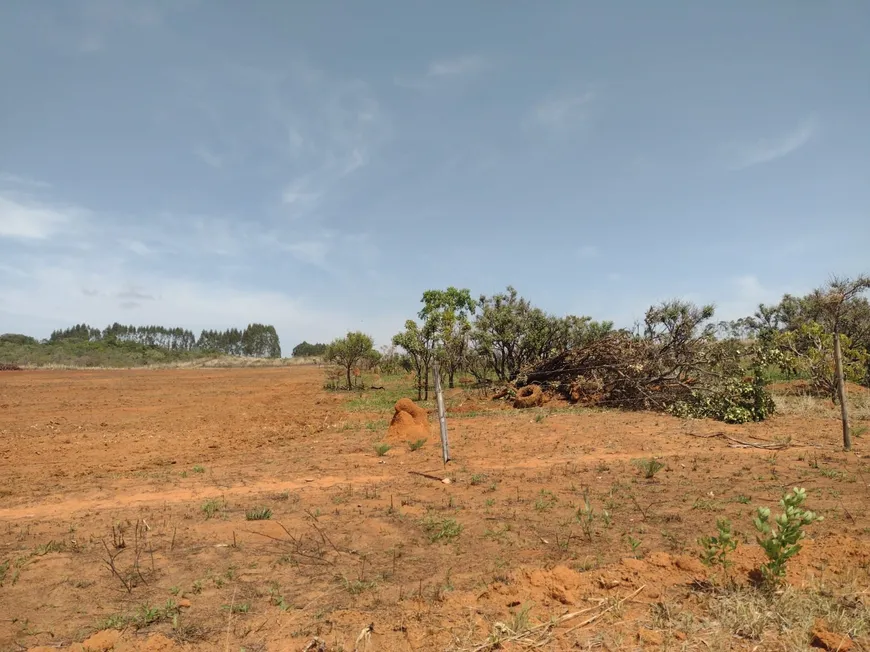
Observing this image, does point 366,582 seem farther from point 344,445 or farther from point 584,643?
point 344,445

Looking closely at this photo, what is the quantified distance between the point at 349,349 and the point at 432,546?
2252 centimetres

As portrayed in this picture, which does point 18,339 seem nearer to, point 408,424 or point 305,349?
point 305,349

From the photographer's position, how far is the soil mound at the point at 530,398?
16.7m

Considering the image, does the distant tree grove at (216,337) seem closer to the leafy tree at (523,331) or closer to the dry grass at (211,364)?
the dry grass at (211,364)

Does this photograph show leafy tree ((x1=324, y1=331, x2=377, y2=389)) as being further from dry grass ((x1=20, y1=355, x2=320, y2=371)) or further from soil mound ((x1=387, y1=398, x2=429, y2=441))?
dry grass ((x1=20, y1=355, x2=320, y2=371))

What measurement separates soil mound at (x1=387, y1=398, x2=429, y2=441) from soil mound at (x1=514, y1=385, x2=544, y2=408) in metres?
5.66

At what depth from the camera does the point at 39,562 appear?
15.2ft

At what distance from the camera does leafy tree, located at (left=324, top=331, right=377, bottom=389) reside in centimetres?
2642

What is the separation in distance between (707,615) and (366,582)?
2598 millimetres

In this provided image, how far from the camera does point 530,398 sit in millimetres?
16766

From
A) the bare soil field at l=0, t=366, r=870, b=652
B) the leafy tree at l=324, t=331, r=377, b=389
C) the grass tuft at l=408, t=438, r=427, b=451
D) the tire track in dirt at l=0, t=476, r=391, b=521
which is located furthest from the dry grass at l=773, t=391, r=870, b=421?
the leafy tree at l=324, t=331, r=377, b=389

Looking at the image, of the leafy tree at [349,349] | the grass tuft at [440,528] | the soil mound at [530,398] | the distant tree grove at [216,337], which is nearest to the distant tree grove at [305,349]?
the distant tree grove at [216,337]

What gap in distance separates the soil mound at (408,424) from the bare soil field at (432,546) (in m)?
0.57

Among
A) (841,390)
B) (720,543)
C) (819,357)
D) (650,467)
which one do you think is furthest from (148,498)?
(819,357)
